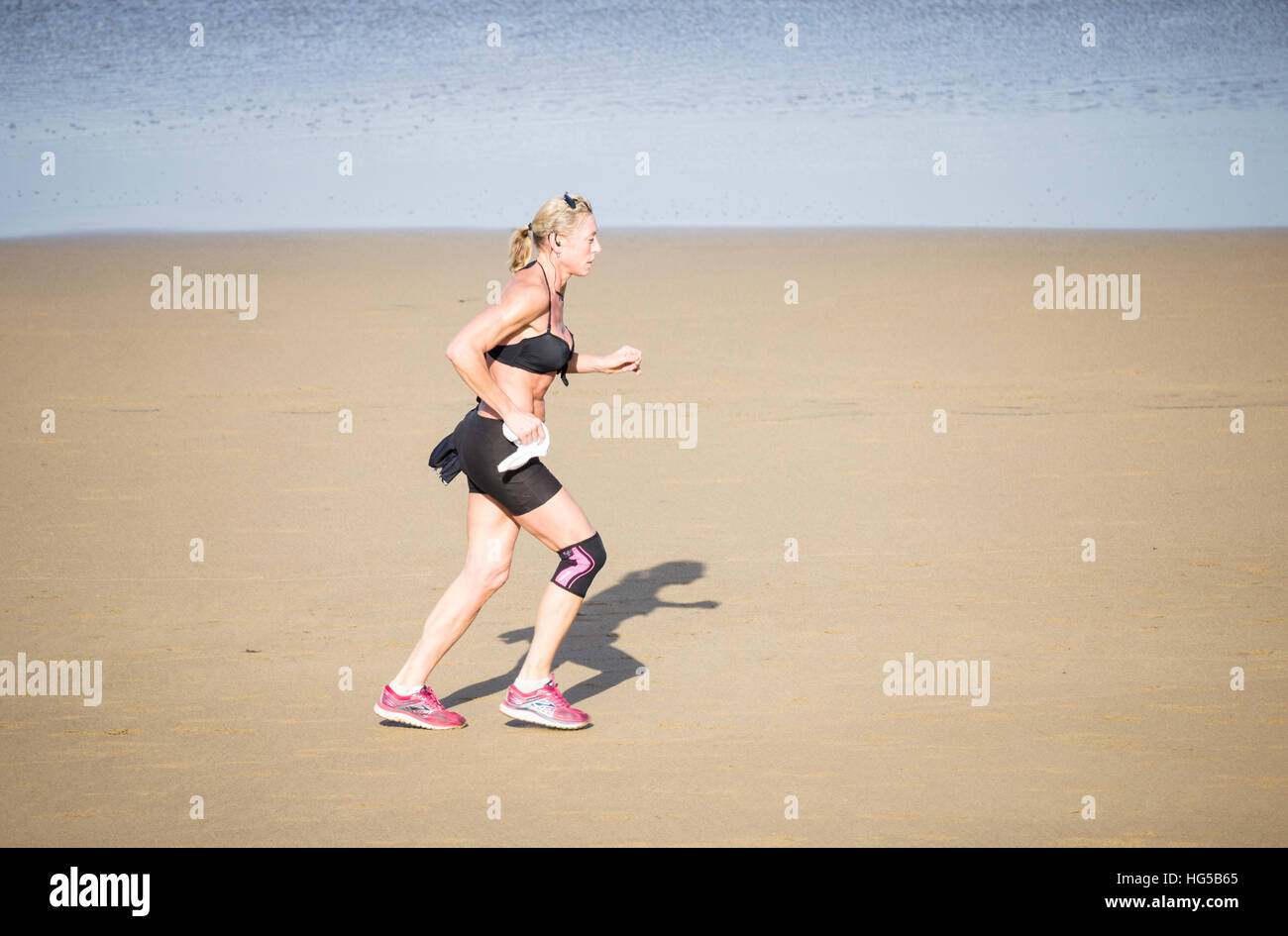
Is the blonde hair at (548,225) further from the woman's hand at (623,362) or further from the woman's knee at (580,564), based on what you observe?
the woman's knee at (580,564)

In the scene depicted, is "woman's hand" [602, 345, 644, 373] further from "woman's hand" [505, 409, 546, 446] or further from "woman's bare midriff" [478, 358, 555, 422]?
"woman's hand" [505, 409, 546, 446]

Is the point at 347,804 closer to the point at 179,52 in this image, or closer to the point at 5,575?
the point at 5,575

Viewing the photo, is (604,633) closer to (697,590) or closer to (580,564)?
(697,590)

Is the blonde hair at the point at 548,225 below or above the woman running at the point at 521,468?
above

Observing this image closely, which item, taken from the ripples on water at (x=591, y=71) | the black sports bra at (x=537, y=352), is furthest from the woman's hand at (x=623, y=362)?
the ripples on water at (x=591, y=71)

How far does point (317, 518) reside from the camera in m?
9.45

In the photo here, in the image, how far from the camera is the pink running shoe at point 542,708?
582cm

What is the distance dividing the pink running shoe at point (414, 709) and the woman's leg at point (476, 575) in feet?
0.48

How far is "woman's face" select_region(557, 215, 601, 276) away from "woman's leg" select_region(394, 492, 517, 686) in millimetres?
946

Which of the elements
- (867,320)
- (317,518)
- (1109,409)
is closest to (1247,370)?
(1109,409)

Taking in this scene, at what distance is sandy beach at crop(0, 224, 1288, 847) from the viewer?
5238 mm

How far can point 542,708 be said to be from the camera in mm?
5824

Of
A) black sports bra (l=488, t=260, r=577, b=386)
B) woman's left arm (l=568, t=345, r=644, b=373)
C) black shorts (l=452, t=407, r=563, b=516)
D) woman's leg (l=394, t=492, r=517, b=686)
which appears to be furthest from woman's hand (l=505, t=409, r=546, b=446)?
woman's left arm (l=568, t=345, r=644, b=373)

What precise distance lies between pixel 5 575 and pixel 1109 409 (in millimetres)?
9051
